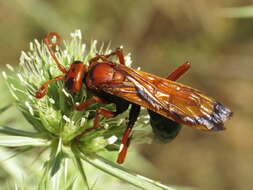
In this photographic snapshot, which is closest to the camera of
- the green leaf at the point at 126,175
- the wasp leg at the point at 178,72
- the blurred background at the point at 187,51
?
the green leaf at the point at 126,175

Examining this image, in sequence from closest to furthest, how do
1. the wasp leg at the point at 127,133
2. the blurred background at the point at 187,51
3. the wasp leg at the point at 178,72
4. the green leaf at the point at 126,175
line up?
the green leaf at the point at 126,175, the wasp leg at the point at 127,133, the wasp leg at the point at 178,72, the blurred background at the point at 187,51

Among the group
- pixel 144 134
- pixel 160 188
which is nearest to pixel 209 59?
pixel 144 134

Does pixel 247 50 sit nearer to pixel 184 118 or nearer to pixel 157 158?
pixel 157 158

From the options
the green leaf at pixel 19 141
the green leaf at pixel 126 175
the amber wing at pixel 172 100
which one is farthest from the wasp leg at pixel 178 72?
the green leaf at pixel 19 141

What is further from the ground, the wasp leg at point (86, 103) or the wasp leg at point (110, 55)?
the wasp leg at point (110, 55)

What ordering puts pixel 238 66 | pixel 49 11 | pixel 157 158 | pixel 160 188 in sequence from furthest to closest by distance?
pixel 238 66, pixel 157 158, pixel 49 11, pixel 160 188

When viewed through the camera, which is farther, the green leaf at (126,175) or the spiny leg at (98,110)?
the spiny leg at (98,110)

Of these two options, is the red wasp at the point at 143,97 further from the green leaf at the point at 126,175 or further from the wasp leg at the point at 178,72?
the wasp leg at the point at 178,72
